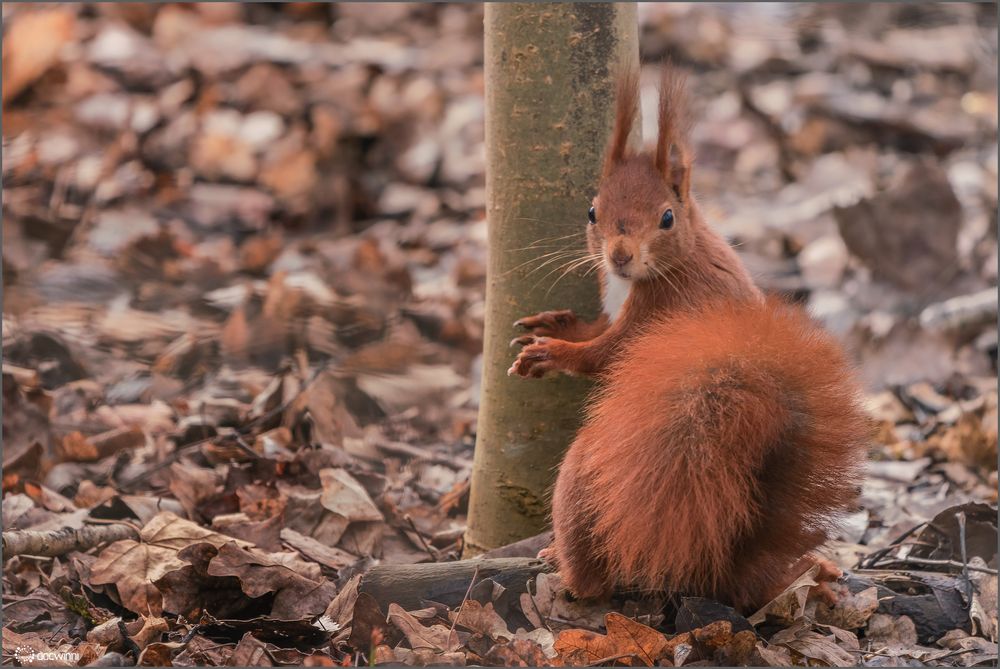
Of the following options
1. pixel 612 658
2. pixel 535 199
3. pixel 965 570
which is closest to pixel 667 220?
pixel 535 199

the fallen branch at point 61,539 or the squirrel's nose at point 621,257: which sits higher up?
the squirrel's nose at point 621,257

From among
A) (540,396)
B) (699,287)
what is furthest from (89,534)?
(699,287)

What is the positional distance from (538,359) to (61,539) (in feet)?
3.60

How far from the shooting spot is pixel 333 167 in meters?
5.73

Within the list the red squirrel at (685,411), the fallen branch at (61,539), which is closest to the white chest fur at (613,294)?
the red squirrel at (685,411)

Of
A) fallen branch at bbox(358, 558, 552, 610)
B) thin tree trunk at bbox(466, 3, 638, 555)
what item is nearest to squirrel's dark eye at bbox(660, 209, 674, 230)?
thin tree trunk at bbox(466, 3, 638, 555)

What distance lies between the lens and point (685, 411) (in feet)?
5.72

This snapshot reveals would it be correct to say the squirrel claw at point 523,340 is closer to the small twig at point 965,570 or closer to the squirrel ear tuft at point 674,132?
the squirrel ear tuft at point 674,132

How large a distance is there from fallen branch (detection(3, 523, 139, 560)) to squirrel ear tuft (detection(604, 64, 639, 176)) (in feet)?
4.29

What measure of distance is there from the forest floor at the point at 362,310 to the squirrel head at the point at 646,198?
481mm

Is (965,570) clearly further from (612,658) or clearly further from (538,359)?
(538,359)

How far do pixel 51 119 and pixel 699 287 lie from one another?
4655 mm

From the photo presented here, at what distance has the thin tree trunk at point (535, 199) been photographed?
7.52ft

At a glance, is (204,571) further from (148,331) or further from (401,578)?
(148,331)
